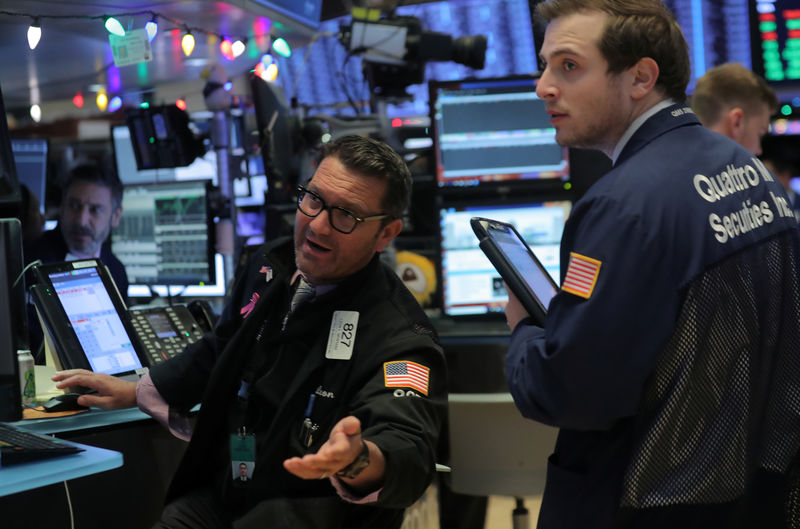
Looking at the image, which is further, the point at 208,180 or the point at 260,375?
the point at 208,180

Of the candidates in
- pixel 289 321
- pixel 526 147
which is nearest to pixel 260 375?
pixel 289 321

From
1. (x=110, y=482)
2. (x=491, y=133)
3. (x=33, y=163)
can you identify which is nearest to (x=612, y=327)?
(x=110, y=482)

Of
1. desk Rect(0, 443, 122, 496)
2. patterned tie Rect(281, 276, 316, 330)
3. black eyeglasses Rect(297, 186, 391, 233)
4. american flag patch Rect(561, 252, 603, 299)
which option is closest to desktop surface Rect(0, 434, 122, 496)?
desk Rect(0, 443, 122, 496)

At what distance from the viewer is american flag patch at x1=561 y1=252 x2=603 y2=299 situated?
1.33 meters

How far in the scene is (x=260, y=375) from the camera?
202 centimetres

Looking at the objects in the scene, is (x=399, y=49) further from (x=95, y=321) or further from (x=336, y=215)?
(x=336, y=215)

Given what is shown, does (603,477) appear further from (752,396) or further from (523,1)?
(523,1)

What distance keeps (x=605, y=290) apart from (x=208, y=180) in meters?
3.61

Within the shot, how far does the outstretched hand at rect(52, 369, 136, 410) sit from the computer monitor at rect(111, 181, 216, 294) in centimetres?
229

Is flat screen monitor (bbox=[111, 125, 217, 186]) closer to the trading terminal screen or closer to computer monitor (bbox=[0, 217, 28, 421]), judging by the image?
the trading terminal screen

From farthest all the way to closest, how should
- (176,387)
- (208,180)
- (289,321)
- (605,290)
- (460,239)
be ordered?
(208,180), (460,239), (176,387), (289,321), (605,290)

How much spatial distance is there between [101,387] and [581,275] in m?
1.38

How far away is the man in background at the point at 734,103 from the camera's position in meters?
3.30

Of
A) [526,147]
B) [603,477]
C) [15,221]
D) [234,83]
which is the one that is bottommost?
[603,477]
